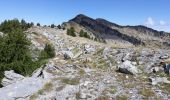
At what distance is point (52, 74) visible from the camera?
34.1 m

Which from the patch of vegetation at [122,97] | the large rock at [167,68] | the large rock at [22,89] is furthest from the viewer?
the large rock at [167,68]

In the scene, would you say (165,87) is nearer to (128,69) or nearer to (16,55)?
(128,69)

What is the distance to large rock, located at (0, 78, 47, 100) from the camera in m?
29.6

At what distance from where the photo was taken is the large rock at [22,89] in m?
29.6

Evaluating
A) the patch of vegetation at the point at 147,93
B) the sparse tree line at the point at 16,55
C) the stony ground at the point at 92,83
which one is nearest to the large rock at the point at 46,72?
the stony ground at the point at 92,83

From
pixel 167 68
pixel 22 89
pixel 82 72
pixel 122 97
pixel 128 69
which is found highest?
pixel 167 68

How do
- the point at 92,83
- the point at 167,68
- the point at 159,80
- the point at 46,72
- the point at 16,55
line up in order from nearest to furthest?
the point at 92,83 → the point at 159,80 → the point at 46,72 → the point at 167,68 → the point at 16,55

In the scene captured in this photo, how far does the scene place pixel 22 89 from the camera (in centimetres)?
3059

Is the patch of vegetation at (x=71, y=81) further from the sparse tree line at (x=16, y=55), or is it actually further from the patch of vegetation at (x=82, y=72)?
the sparse tree line at (x=16, y=55)

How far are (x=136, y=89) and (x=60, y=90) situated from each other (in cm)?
794

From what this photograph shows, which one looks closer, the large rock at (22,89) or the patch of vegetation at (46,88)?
the large rock at (22,89)

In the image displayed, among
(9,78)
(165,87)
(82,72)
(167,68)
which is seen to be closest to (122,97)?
(165,87)

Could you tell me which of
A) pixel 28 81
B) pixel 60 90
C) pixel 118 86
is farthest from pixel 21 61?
pixel 118 86

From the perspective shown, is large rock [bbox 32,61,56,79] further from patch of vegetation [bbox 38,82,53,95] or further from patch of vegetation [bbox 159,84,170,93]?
patch of vegetation [bbox 159,84,170,93]
